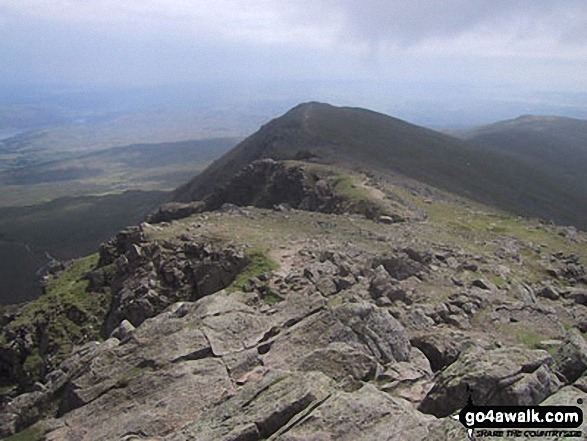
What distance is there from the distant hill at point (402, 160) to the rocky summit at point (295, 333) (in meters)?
53.5

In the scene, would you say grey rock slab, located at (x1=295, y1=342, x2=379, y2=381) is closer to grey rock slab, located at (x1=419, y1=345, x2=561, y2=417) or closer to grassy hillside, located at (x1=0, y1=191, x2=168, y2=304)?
grey rock slab, located at (x1=419, y1=345, x2=561, y2=417)

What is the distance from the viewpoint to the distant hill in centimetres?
10864

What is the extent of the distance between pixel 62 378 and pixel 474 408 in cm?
1822

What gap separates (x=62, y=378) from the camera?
78.6 feet

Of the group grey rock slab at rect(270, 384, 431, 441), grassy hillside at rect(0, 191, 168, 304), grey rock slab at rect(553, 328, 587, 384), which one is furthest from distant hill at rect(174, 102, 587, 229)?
grey rock slab at rect(270, 384, 431, 441)

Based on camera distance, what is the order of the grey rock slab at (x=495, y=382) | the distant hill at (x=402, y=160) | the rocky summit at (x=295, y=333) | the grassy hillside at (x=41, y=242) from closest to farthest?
the grey rock slab at (x=495, y=382), the rocky summit at (x=295, y=333), the distant hill at (x=402, y=160), the grassy hillside at (x=41, y=242)

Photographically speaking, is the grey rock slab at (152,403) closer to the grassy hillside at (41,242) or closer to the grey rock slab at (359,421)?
the grey rock slab at (359,421)

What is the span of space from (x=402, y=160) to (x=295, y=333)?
103m

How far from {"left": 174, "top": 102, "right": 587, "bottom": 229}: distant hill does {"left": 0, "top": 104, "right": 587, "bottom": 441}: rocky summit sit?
53513 mm

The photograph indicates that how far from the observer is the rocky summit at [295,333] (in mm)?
16547

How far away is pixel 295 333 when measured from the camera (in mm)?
22812

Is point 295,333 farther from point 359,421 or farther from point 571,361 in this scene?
point 571,361

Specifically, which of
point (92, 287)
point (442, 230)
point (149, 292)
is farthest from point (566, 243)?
point (92, 287)

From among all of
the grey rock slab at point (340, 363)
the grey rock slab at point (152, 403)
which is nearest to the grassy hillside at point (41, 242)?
the grey rock slab at point (152, 403)
